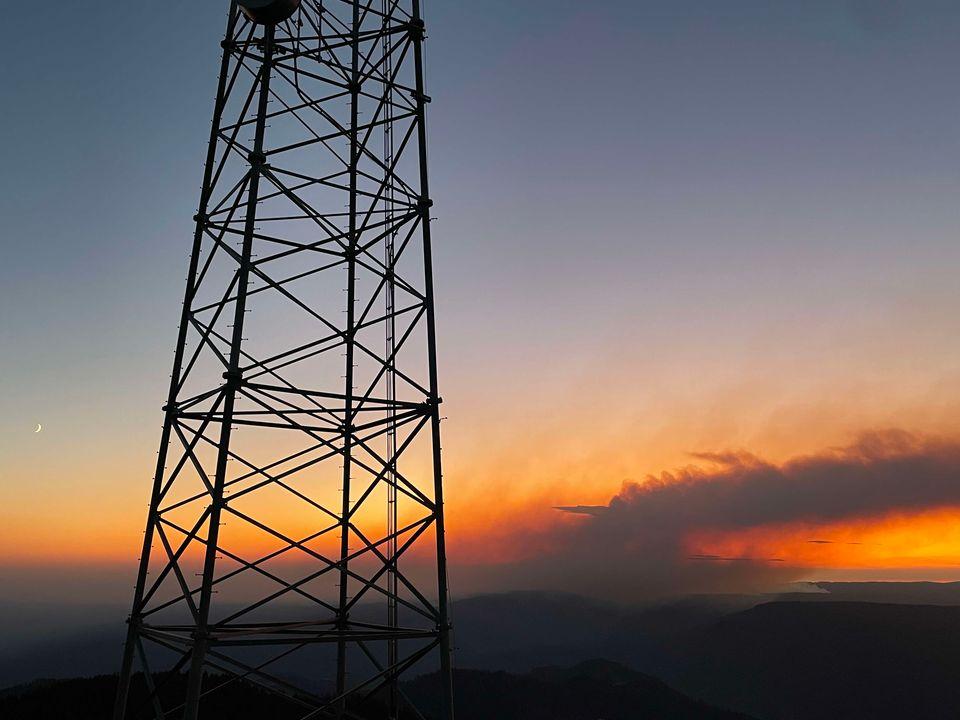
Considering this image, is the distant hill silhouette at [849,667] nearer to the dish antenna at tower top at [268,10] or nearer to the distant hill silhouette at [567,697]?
the distant hill silhouette at [567,697]

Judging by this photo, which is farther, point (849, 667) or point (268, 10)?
point (849, 667)

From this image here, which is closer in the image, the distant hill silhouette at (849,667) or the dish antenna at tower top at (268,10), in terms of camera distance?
the dish antenna at tower top at (268,10)

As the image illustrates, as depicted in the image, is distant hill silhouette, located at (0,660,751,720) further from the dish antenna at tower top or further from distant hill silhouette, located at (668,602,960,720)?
the dish antenna at tower top

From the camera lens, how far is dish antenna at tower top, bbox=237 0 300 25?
589 inches

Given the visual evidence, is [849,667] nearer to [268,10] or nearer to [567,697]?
[567,697]

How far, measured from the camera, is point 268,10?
15031mm

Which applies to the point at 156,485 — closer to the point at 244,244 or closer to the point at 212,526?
the point at 212,526

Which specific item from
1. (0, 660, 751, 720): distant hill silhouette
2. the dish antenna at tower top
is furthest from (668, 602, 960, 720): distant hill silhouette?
the dish antenna at tower top

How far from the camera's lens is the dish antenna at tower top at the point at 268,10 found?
14969 millimetres

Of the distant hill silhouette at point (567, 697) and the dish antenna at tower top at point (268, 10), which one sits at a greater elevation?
the dish antenna at tower top at point (268, 10)

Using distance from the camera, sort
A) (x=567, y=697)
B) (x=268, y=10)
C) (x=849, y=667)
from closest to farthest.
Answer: (x=268, y=10)
(x=567, y=697)
(x=849, y=667)

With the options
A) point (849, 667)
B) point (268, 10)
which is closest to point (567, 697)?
point (849, 667)

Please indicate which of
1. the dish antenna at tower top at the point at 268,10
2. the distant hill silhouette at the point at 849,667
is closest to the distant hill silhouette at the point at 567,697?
the distant hill silhouette at the point at 849,667

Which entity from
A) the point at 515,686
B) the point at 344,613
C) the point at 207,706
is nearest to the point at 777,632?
the point at 515,686
